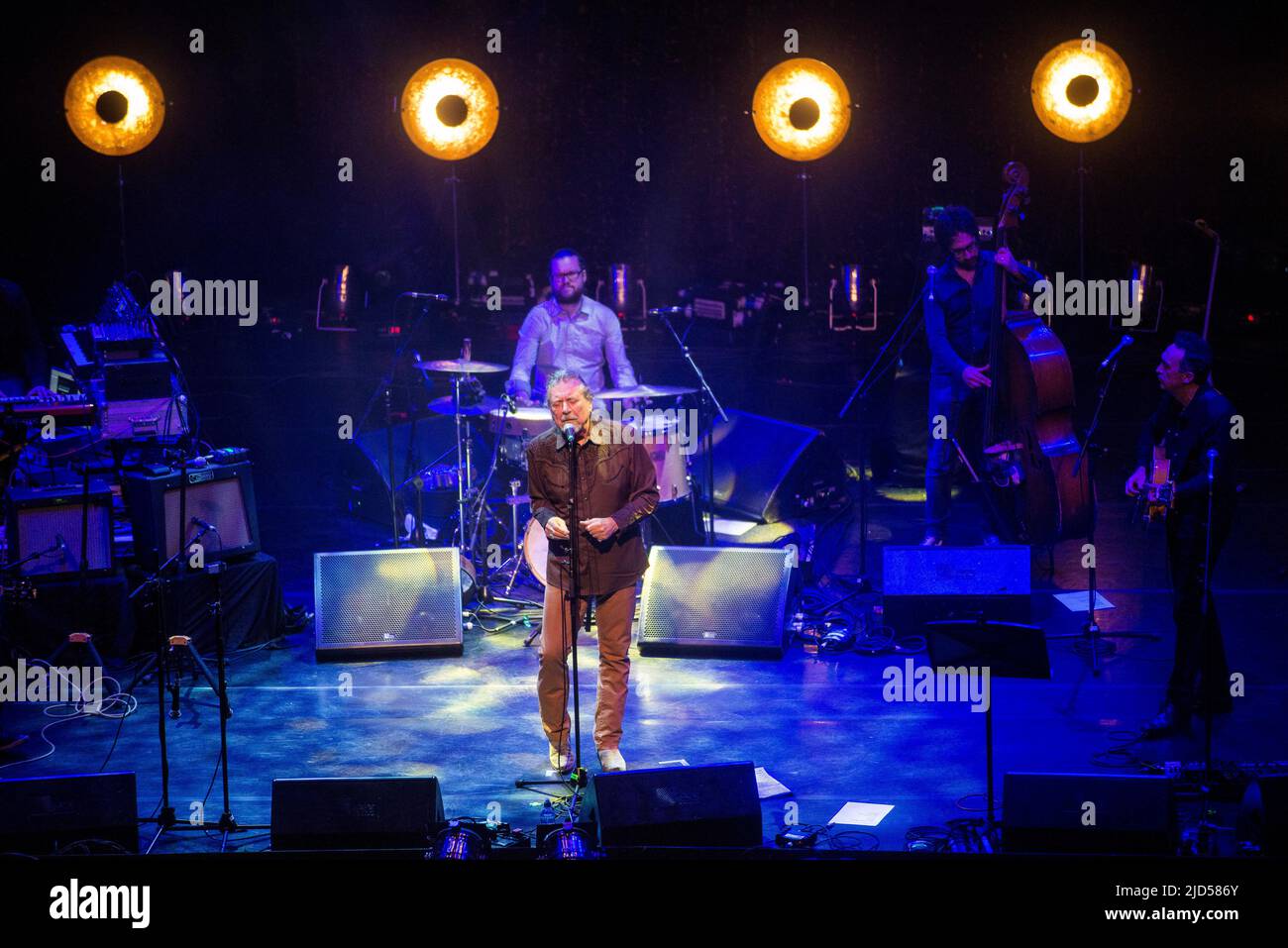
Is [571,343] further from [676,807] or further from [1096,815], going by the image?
[1096,815]

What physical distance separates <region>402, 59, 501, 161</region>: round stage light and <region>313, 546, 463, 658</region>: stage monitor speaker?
154 inches

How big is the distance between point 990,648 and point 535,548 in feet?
11.1

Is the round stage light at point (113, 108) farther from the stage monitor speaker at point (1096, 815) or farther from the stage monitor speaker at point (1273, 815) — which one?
the stage monitor speaker at point (1273, 815)

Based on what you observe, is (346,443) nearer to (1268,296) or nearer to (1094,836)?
(1094,836)

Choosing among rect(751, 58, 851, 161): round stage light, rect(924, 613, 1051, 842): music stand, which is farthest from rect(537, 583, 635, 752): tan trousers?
rect(751, 58, 851, 161): round stage light

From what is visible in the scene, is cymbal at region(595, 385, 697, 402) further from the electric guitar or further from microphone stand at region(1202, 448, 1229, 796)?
microphone stand at region(1202, 448, 1229, 796)

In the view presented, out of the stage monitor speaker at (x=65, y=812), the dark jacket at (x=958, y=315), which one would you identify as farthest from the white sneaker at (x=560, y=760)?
the dark jacket at (x=958, y=315)

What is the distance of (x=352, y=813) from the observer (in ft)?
16.6

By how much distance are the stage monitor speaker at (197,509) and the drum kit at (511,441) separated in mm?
1190

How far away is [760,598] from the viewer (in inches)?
330

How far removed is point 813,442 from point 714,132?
517 centimetres

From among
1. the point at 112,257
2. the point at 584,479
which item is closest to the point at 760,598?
the point at 584,479

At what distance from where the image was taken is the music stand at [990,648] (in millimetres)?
5391

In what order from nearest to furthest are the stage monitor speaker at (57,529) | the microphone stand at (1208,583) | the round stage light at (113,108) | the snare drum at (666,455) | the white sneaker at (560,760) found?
the microphone stand at (1208,583)
the white sneaker at (560,760)
the stage monitor speaker at (57,529)
the snare drum at (666,455)
the round stage light at (113,108)
